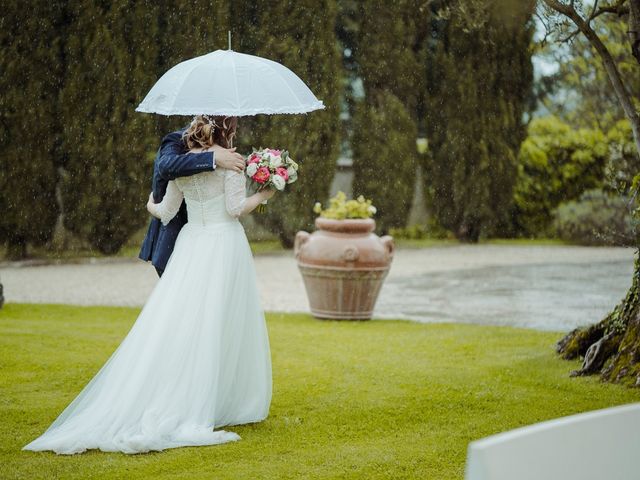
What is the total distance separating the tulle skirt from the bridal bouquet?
267 mm

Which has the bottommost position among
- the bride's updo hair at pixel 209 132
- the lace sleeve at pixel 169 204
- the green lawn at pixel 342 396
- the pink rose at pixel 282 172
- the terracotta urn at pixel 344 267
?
the green lawn at pixel 342 396

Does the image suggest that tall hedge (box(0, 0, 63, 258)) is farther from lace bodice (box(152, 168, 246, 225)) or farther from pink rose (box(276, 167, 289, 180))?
pink rose (box(276, 167, 289, 180))

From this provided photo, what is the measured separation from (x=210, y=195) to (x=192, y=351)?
2.50 feet

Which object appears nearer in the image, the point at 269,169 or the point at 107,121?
the point at 269,169

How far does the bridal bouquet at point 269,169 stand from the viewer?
4.73 m

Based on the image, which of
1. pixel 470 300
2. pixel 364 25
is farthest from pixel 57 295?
pixel 364 25

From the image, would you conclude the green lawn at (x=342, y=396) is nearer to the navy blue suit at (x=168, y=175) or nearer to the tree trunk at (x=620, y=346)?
the tree trunk at (x=620, y=346)

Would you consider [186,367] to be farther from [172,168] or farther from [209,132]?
[209,132]

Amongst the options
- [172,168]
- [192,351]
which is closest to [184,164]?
[172,168]

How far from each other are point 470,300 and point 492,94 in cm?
707

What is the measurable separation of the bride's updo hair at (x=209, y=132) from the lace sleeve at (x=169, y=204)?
0.73 ft

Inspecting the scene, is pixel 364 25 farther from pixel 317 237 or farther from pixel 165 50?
pixel 317 237

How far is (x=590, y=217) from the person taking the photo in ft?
51.4

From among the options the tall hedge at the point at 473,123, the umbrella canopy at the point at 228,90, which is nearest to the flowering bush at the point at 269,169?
the umbrella canopy at the point at 228,90
